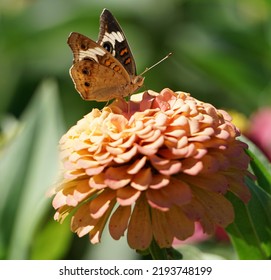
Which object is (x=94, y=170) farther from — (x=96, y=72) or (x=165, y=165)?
(x=96, y=72)

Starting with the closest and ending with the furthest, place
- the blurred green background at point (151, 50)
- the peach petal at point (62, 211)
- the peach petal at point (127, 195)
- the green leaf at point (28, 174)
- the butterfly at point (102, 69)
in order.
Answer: the peach petal at point (127, 195) → the peach petal at point (62, 211) → the butterfly at point (102, 69) → the green leaf at point (28, 174) → the blurred green background at point (151, 50)

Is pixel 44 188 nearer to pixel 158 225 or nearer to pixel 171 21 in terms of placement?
pixel 158 225

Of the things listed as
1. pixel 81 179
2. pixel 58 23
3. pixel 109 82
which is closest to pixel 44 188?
pixel 109 82

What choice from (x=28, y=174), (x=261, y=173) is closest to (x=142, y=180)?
(x=261, y=173)

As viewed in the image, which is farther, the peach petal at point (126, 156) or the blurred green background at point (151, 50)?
the blurred green background at point (151, 50)

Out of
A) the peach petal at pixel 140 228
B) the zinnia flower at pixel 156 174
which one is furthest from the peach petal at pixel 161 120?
the peach petal at pixel 140 228

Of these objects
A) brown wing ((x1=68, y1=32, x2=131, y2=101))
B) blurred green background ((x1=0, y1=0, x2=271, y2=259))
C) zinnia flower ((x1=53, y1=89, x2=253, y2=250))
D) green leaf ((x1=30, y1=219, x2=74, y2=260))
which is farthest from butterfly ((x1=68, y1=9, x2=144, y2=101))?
blurred green background ((x1=0, y1=0, x2=271, y2=259))

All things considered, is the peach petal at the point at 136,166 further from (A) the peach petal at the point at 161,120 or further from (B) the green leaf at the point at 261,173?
(B) the green leaf at the point at 261,173
